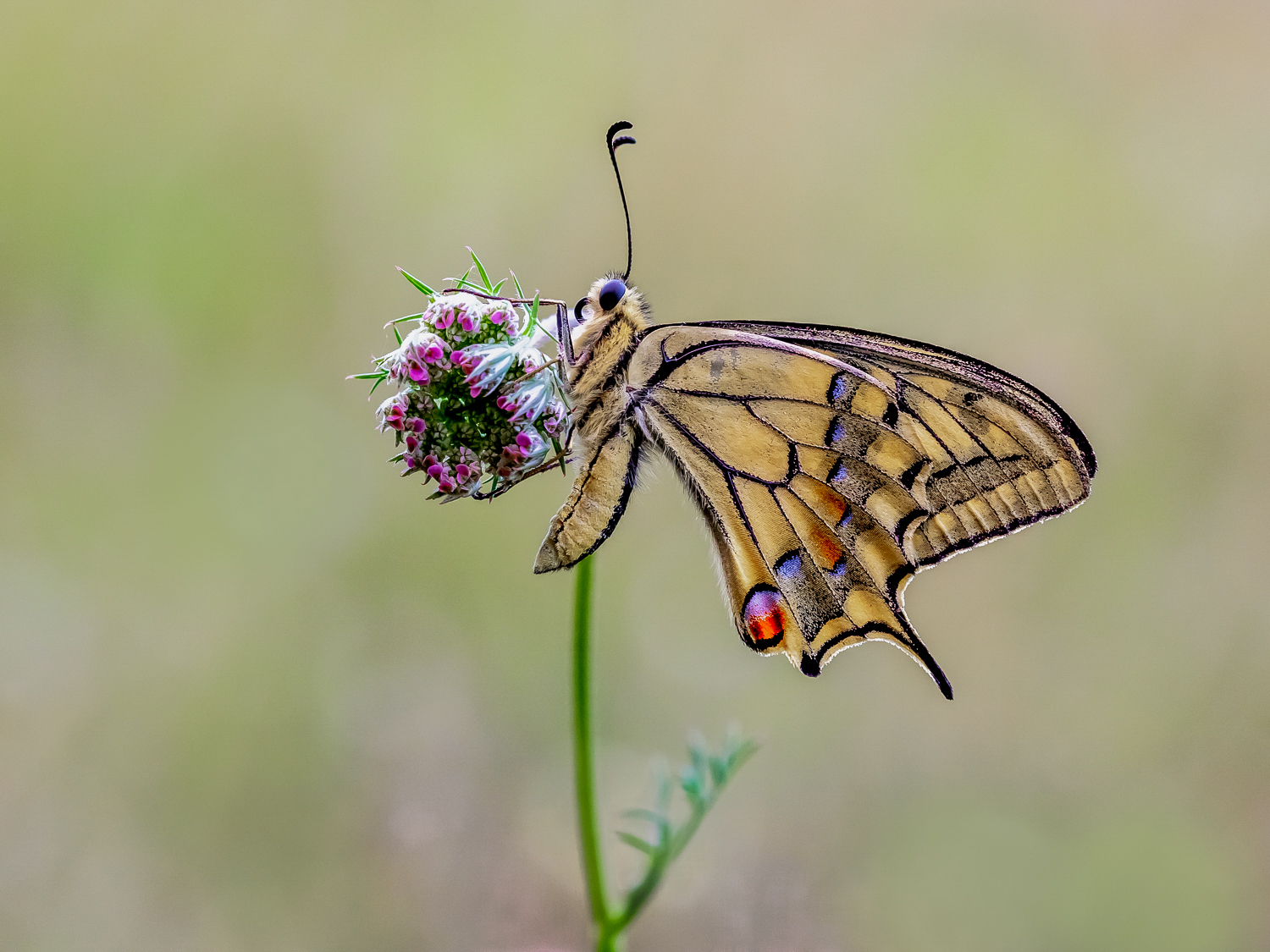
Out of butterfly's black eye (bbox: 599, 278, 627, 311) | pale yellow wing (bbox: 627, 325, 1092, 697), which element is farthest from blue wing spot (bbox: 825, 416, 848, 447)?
butterfly's black eye (bbox: 599, 278, 627, 311)

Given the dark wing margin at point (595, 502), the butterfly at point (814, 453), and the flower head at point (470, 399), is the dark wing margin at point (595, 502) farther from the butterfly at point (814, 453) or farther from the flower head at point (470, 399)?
the flower head at point (470, 399)

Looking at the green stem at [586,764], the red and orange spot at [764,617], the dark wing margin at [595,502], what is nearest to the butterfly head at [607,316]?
the dark wing margin at [595,502]

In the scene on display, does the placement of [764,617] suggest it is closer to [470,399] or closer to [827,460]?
[827,460]

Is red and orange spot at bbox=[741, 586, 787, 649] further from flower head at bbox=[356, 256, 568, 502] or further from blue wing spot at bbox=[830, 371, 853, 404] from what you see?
flower head at bbox=[356, 256, 568, 502]

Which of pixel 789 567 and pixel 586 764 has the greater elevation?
pixel 789 567

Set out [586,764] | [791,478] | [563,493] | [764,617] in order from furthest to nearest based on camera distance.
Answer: [563,493]
[791,478]
[764,617]
[586,764]

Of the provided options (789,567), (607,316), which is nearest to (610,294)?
(607,316)

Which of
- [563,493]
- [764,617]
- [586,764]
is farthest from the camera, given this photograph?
[563,493]
